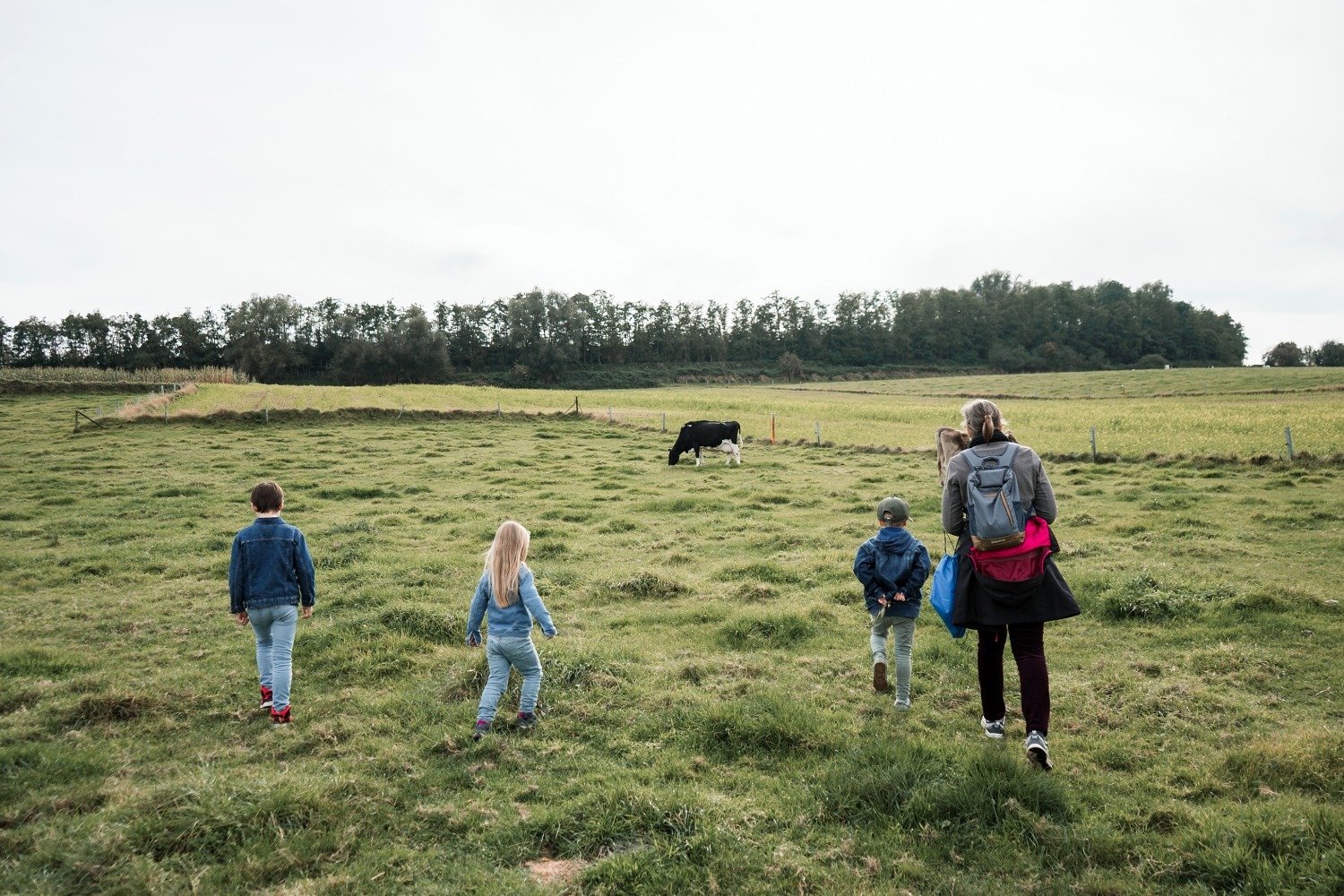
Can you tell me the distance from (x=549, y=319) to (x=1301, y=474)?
101 meters

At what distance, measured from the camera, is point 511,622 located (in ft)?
20.7

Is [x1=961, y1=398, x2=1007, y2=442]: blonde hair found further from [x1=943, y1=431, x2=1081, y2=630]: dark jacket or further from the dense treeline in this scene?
the dense treeline

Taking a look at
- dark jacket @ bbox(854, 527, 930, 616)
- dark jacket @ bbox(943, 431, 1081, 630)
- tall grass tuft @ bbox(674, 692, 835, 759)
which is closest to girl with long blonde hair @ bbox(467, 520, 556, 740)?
tall grass tuft @ bbox(674, 692, 835, 759)

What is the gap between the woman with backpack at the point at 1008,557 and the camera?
5383 mm

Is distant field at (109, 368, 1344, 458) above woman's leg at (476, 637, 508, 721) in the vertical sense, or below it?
above

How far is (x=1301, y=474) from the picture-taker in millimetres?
18125

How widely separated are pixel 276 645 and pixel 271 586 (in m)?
0.53

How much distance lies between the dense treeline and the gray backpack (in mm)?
94367

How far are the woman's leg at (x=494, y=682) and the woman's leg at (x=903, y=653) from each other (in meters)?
3.41

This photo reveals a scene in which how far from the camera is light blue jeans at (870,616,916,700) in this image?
6.53m

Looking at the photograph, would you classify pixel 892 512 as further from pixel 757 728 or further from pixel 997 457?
pixel 757 728

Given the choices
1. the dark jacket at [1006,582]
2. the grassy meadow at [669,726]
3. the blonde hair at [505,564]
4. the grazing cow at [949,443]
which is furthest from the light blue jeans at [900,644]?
the blonde hair at [505,564]

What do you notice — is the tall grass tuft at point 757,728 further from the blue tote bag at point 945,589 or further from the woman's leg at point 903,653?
the blue tote bag at point 945,589

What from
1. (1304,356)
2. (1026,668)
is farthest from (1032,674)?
(1304,356)
